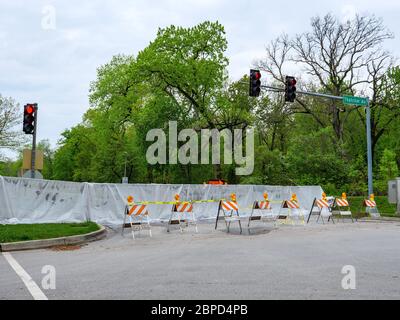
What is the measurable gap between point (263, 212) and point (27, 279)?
60.3ft

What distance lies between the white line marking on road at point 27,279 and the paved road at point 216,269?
0.28 ft

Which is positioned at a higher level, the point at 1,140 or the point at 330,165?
the point at 1,140

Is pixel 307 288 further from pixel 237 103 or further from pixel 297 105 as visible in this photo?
pixel 297 105

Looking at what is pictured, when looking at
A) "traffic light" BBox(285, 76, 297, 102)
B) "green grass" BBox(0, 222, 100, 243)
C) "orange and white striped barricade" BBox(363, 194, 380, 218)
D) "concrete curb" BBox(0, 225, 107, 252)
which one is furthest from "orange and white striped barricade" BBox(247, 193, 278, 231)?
"concrete curb" BBox(0, 225, 107, 252)

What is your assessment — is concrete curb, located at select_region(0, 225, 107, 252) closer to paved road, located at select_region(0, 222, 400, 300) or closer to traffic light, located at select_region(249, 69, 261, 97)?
paved road, located at select_region(0, 222, 400, 300)

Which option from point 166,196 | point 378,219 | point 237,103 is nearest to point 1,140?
point 237,103

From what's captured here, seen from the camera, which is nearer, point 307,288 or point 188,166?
point 307,288

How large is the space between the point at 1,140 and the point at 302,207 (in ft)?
107

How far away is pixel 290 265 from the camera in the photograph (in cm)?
854

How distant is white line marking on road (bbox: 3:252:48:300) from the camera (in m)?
6.12

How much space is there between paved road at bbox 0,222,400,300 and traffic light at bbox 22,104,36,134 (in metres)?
6.58

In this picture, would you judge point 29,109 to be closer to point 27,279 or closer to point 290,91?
point 290,91

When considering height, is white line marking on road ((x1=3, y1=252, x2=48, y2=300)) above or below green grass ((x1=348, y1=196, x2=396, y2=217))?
below

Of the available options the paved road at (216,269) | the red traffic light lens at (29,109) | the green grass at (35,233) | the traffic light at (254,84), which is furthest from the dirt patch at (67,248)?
the traffic light at (254,84)
